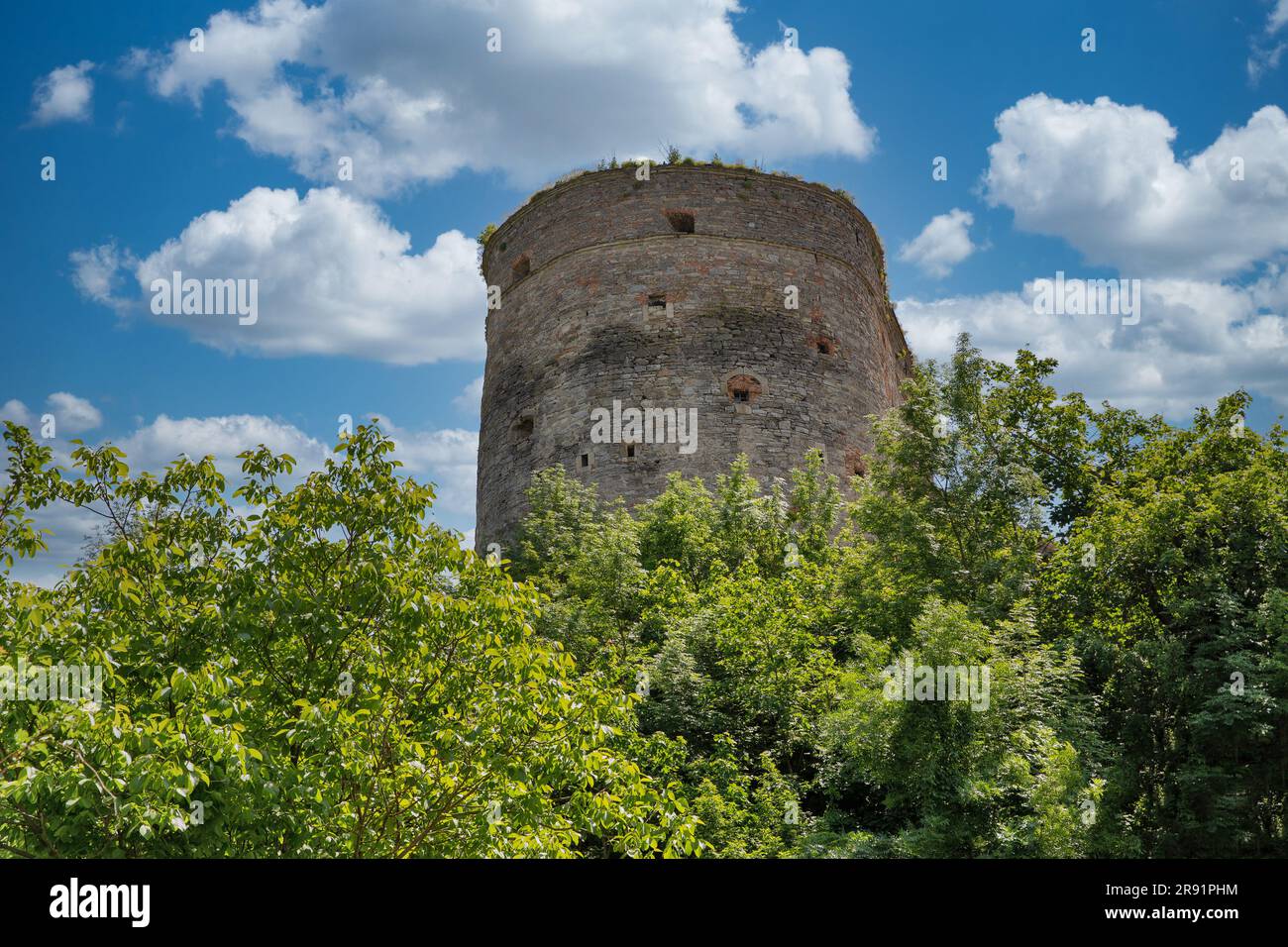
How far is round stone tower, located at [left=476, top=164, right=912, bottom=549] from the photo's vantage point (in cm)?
2316

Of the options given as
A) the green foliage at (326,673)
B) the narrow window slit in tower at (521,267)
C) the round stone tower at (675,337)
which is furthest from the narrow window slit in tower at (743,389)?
the green foliage at (326,673)

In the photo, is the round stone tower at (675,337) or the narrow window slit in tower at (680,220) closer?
the round stone tower at (675,337)

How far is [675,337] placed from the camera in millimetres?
23703

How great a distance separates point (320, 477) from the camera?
28.1 ft

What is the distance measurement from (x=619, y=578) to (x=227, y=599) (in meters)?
9.75

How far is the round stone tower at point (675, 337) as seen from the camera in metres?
23.2

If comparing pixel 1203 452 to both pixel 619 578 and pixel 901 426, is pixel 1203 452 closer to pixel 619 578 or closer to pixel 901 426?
pixel 901 426

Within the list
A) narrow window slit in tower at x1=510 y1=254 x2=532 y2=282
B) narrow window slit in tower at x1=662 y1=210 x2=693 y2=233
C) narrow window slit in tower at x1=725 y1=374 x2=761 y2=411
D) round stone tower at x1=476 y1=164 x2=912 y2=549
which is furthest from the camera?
narrow window slit in tower at x1=510 y1=254 x2=532 y2=282

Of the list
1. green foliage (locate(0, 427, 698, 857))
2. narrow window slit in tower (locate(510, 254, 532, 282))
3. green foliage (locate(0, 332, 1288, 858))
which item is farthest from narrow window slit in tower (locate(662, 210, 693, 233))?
green foliage (locate(0, 427, 698, 857))

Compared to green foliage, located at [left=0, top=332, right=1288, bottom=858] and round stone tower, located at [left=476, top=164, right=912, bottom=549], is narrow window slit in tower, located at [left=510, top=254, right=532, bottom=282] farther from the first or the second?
green foliage, located at [left=0, top=332, right=1288, bottom=858]

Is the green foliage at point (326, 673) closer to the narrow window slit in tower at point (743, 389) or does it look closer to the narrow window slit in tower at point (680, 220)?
the narrow window slit in tower at point (743, 389)

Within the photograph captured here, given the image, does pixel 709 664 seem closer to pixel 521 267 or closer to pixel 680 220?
pixel 680 220

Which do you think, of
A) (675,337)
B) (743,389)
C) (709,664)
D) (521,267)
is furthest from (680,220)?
(709,664)

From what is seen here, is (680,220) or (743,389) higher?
(680,220)
